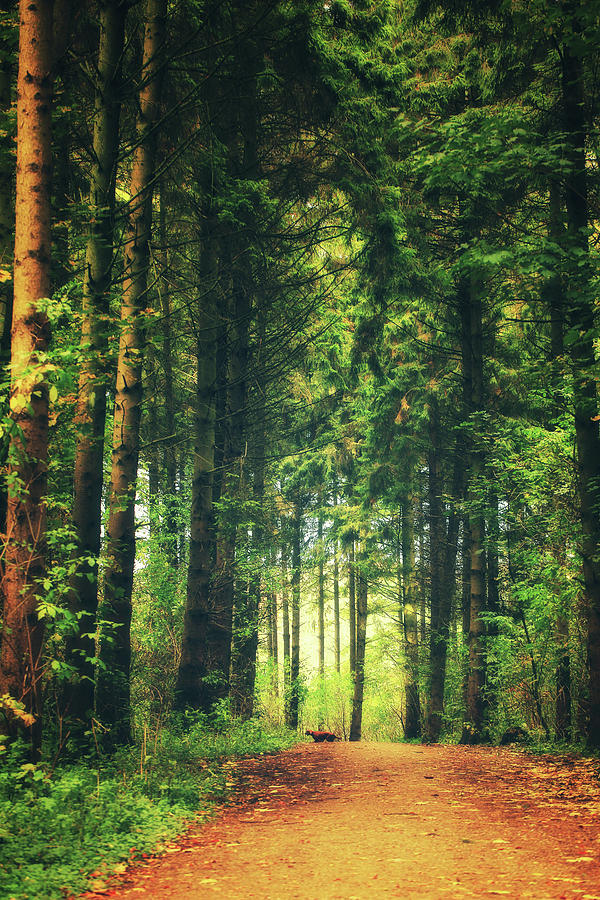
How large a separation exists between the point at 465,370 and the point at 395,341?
3.45 m

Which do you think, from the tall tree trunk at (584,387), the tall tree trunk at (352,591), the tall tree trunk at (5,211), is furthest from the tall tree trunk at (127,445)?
the tall tree trunk at (352,591)

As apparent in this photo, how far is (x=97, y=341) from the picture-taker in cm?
748

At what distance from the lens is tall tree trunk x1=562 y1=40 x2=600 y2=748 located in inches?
359

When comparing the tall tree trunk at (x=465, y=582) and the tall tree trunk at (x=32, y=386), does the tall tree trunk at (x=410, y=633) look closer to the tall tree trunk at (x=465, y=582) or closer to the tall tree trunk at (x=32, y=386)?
the tall tree trunk at (x=465, y=582)

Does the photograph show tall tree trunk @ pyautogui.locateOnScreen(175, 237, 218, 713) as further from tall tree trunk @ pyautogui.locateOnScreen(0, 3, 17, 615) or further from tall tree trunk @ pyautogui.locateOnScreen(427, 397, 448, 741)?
tall tree trunk @ pyautogui.locateOnScreen(427, 397, 448, 741)

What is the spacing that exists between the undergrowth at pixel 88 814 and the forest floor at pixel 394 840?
8.0 inches

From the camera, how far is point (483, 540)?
14141 mm

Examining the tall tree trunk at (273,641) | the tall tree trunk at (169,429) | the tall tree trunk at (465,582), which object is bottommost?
the tall tree trunk at (273,641)

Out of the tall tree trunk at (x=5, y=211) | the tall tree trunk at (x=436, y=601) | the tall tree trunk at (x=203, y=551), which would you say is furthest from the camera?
the tall tree trunk at (x=436, y=601)

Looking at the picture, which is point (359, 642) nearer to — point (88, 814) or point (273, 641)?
point (273, 641)

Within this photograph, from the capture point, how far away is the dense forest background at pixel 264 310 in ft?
21.7

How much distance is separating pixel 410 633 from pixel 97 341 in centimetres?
1456

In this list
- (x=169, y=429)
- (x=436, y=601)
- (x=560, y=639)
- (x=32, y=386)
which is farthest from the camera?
(x=436, y=601)

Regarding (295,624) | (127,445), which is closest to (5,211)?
(127,445)
